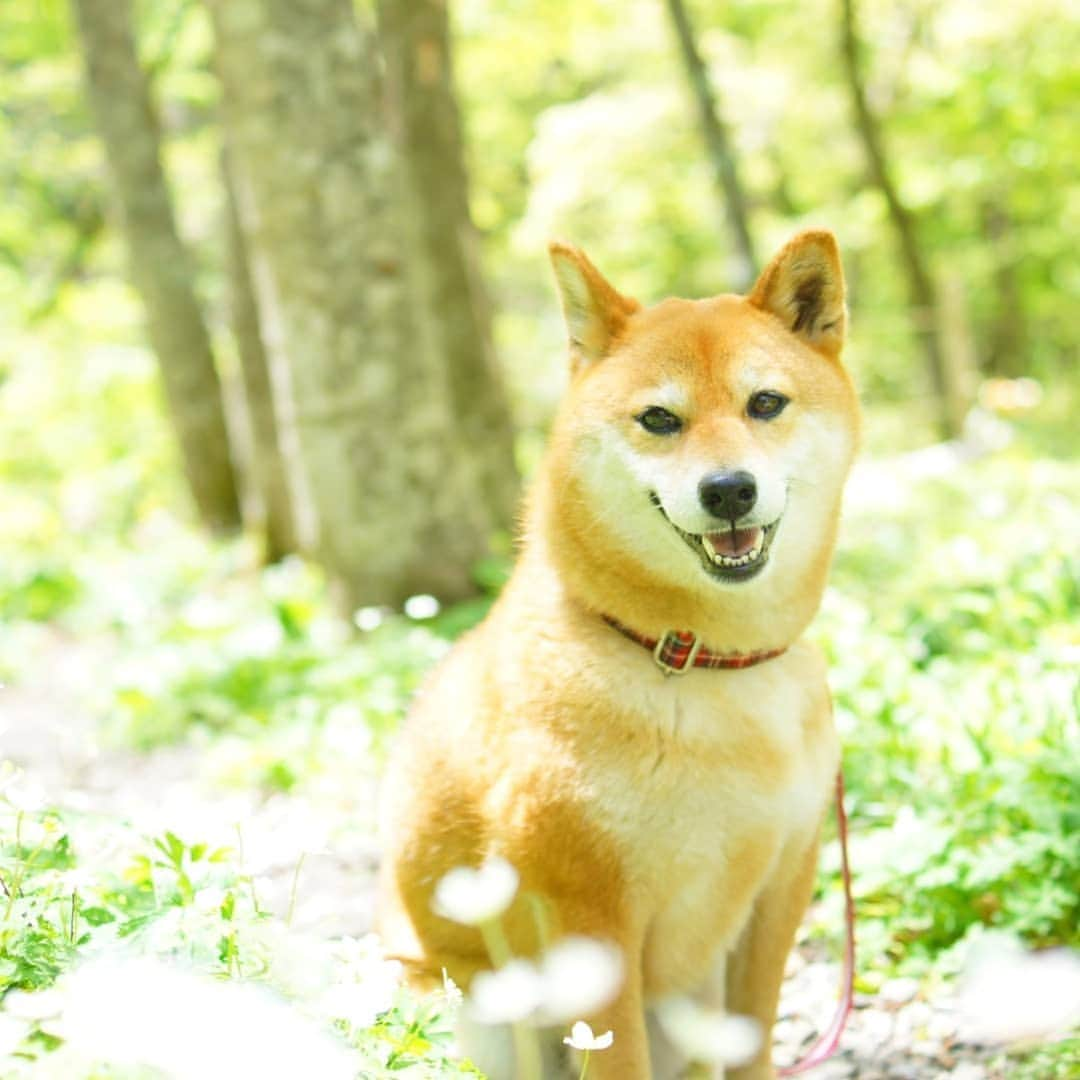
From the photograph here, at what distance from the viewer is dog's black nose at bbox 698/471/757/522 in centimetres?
227

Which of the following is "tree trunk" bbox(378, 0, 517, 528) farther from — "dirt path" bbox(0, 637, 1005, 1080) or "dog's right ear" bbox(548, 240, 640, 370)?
"dog's right ear" bbox(548, 240, 640, 370)

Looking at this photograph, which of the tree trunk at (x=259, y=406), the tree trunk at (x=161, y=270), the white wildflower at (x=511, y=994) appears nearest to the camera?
the white wildflower at (x=511, y=994)

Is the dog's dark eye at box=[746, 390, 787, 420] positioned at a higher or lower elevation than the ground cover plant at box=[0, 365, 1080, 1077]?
higher

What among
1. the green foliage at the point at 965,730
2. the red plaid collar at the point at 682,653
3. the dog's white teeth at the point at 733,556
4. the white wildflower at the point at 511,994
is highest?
the dog's white teeth at the point at 733,556

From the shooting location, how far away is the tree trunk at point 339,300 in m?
5.53

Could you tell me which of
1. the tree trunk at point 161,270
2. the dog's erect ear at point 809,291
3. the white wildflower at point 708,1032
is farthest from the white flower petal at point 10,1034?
the tree trunk at point 161,270

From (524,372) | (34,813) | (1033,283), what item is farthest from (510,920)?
(1033,283)

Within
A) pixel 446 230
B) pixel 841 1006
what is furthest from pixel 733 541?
pixel 446 230

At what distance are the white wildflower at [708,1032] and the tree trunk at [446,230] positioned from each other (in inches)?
187

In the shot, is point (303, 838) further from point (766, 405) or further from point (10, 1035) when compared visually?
point (766, 405)

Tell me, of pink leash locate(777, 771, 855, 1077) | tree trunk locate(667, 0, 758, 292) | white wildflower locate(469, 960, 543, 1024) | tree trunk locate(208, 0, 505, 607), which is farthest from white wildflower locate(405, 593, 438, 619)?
tree trunk locate(667, 0, 758, 292)

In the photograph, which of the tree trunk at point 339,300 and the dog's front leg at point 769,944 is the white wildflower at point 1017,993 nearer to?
the dog's front leg at point 769,944

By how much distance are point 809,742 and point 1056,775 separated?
109 centimetres

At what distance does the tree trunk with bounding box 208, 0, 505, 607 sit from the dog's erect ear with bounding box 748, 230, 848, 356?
3.32m
